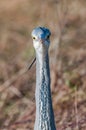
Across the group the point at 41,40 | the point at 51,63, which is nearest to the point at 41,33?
the point at 41,40

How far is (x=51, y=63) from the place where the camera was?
235 inches

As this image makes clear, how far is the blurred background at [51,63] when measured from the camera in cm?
538

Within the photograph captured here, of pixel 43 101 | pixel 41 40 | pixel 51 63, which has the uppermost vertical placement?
pixel 51 63

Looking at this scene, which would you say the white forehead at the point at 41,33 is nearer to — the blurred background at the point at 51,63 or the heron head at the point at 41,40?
the heron head at the point at 41,40

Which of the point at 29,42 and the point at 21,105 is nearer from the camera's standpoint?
the point at 21,105

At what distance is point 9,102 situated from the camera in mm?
6004

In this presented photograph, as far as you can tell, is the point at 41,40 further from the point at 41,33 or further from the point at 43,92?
the point at 43,92

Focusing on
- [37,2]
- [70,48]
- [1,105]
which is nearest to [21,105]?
[1,105]

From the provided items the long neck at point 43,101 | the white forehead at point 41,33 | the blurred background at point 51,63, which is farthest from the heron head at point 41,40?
the blurred background at point 51,63

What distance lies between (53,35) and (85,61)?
1006mm

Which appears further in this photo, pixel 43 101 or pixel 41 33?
pixel 43 101

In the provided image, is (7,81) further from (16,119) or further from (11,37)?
(11,37)

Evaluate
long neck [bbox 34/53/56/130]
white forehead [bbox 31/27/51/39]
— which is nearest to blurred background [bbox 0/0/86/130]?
long neck [bbox 34/53/56/130]

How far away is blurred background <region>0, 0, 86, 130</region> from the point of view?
5379 mm
